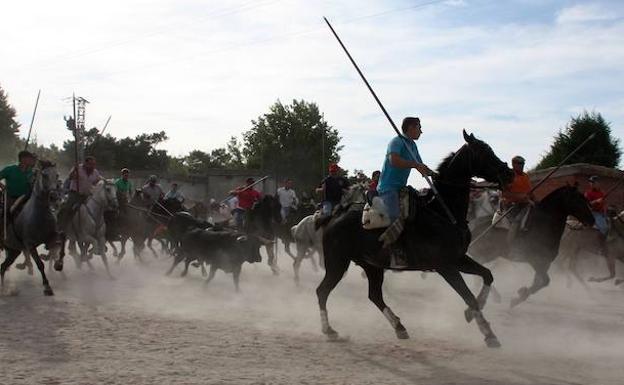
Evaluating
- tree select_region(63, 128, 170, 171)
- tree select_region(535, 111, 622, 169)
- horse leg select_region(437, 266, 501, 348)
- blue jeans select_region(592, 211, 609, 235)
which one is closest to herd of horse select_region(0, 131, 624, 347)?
horse leg select_region(437, 266, 501, 348)

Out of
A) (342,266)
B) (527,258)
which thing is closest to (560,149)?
(527,258)

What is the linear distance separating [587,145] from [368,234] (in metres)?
31.5

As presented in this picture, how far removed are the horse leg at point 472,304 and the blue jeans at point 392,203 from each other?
86 centimetres

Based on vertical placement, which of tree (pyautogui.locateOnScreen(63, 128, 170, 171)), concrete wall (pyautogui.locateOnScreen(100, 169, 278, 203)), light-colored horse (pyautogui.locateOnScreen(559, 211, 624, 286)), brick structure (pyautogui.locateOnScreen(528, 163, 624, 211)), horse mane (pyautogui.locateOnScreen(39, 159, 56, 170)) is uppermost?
tree (pyautogui.locateOnScreen(63, 128, 170, 171))

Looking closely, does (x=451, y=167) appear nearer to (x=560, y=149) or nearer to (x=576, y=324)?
(x=576, y=324)

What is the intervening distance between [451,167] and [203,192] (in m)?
61.3

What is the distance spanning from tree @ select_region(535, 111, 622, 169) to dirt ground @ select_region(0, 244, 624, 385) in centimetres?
2331

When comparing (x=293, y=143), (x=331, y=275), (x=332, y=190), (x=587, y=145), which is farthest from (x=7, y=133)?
(x=331, y=275)

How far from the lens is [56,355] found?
792 centimetres

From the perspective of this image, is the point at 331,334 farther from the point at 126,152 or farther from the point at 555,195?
the point at 126,152

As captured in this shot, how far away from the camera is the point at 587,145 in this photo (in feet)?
124

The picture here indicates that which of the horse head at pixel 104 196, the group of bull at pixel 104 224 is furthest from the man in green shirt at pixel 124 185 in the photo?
the horse head at pixel 104 196

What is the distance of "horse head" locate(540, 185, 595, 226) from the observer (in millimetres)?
12133

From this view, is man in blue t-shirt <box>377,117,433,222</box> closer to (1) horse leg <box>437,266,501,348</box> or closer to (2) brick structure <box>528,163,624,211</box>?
(1) horse leg <box>437,266,501,348</box>
